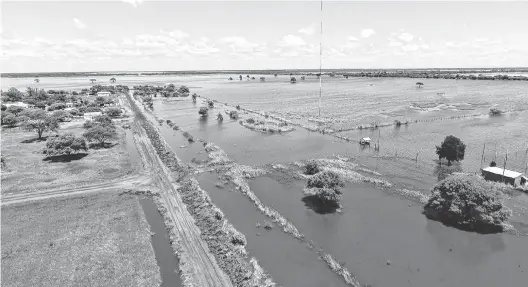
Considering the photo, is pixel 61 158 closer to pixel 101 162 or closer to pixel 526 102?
pixel 101 162

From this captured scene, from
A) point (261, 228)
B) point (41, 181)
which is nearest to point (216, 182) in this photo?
point (261, 228)

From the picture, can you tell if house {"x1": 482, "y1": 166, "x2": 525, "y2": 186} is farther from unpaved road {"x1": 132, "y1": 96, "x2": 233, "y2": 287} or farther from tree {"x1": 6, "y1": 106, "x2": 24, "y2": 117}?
tree {"x1": 6, "y1": 106, "x2": 24, "y2": 117}

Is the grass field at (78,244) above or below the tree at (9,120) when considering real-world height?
below

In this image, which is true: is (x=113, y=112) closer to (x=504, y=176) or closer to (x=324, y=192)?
(x=324, y=192)

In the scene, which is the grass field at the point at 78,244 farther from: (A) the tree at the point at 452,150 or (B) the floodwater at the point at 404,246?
(A) the tree at the point at 452,150

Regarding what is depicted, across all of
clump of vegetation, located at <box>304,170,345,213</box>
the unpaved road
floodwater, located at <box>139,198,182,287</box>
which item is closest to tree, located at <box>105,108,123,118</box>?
the unpaved road

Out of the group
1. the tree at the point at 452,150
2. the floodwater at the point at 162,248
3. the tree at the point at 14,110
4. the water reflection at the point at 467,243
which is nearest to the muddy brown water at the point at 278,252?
the floodwater at the point at 162,248

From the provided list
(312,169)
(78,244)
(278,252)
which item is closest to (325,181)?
(312,169)

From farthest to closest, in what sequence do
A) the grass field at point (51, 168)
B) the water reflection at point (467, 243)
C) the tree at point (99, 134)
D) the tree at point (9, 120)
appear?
the tree at point (9, 120), the tree at point (99, 134), the grass field at point (51, 168), the water reflection at point (467, 243)
